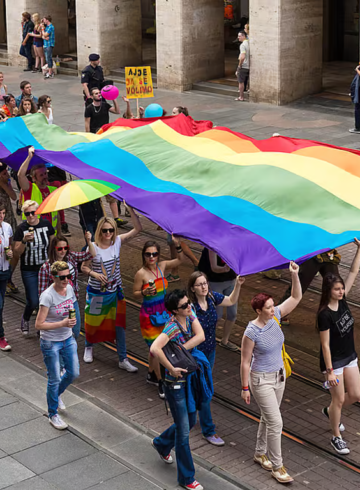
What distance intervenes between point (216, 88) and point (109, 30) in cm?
465

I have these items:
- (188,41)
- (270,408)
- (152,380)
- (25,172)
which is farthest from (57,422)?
(188,41)

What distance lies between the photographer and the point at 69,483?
7.64 m

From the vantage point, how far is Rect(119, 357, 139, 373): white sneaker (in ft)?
33.0

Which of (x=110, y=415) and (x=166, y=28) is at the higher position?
(x=166, y=28)

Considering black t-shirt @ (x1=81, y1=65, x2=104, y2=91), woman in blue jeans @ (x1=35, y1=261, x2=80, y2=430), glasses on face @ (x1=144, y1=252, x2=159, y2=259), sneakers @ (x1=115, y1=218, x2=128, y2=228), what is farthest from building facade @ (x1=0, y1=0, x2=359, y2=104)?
woman in blue jeans @ (x1=35, y1=261, x2=80, y2=430)

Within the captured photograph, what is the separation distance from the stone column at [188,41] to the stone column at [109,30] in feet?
8.22

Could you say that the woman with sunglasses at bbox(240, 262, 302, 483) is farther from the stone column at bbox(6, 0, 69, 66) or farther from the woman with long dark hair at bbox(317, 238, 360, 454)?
the stone column at bbox(6, 0, 69, 66)

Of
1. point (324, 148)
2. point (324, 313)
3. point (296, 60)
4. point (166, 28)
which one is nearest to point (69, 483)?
point (324, 313)

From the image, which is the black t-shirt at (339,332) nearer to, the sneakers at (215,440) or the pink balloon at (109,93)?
the sneakers at (215,440)

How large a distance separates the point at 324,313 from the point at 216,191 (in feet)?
8.14

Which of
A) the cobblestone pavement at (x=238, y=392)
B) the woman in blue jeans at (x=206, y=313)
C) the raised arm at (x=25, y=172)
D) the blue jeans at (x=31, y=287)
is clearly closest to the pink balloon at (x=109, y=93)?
the cobblestone pavement at (x=238, y=392)

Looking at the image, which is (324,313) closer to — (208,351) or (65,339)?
(208,351)

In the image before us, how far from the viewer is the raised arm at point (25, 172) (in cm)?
1173

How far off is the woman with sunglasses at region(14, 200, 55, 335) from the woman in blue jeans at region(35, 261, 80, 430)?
5.81 feet
